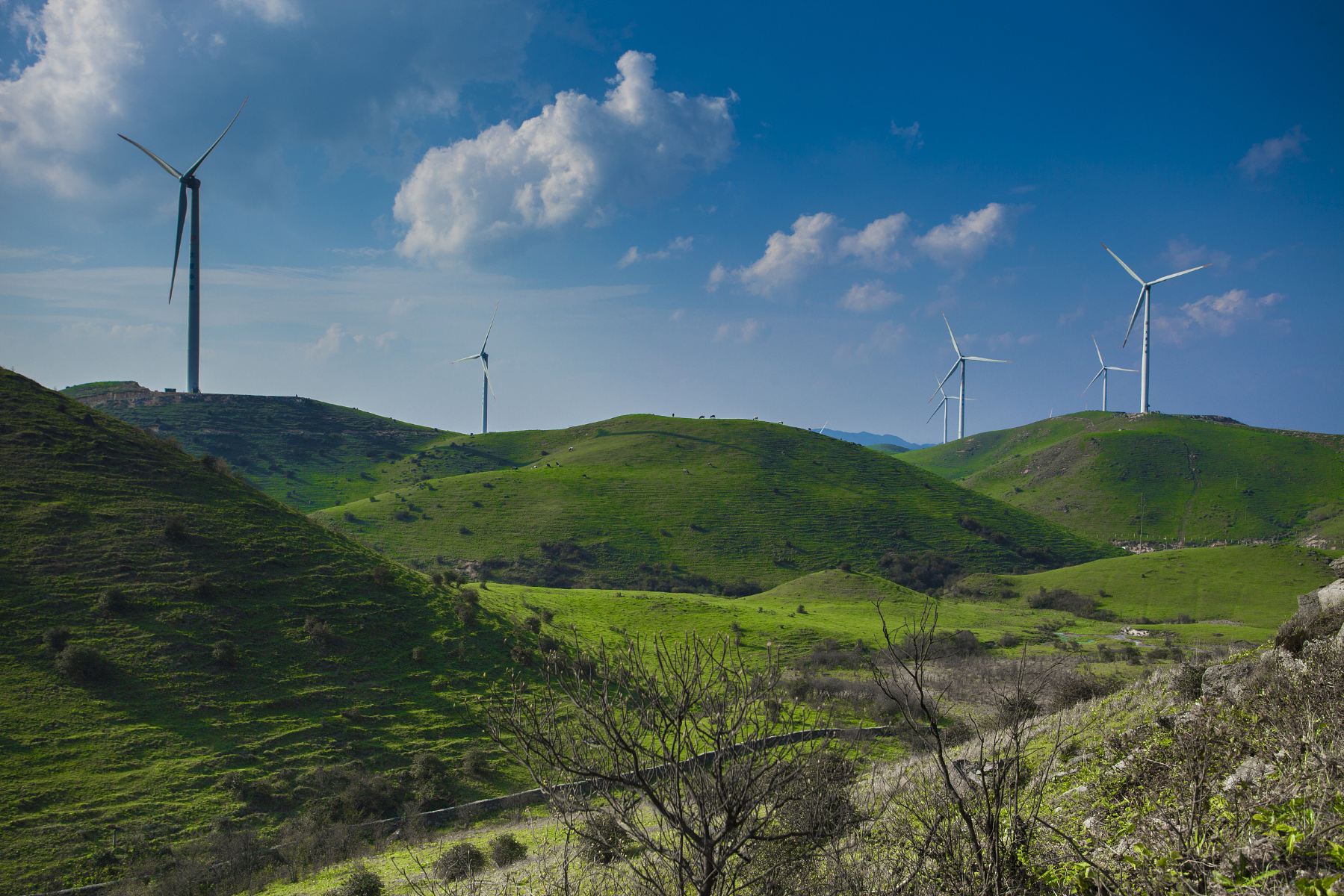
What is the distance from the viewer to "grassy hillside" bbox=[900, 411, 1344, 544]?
145500 mm

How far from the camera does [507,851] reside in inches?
871

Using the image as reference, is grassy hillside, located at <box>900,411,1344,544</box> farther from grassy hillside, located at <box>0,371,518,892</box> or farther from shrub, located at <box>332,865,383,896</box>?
shrub, located at <box>332,865,383,896</box>

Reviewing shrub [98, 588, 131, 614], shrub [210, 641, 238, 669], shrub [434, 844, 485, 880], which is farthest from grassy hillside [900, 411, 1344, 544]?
shrub [98, 588, 131, 614]

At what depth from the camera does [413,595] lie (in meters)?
48.2

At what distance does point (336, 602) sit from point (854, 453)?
12166cm

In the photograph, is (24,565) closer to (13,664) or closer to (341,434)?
(13,664)

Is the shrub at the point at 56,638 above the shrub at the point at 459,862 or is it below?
above

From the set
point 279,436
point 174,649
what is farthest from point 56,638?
point 279,436

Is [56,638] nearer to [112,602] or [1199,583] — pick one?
[112,602]

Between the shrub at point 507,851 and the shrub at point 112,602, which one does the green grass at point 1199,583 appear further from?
the shrub at point 112,602

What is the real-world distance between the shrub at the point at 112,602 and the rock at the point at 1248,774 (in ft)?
144

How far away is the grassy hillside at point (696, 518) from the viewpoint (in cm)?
10050

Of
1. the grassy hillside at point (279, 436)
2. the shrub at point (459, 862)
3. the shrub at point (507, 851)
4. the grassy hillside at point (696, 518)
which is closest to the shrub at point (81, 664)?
the shrub at point (459, 862)

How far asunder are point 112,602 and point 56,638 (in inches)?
130
